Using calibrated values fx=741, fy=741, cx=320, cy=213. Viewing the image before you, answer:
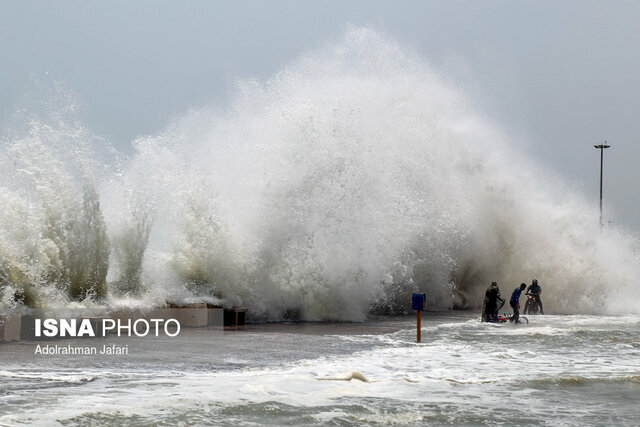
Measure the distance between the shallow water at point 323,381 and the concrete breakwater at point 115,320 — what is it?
61cm

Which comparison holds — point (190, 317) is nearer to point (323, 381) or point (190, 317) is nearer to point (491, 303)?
point (323, 381)

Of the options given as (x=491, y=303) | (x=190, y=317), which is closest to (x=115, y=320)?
(x=190, y=317)

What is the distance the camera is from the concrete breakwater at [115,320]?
11531 millimetres

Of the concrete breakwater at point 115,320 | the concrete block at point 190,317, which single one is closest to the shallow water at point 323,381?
the concrete breakwater at point 115,320

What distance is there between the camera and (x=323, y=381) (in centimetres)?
876

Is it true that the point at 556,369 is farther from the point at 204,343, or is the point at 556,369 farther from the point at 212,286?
the point at 212,286

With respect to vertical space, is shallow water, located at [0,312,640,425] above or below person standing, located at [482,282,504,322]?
below

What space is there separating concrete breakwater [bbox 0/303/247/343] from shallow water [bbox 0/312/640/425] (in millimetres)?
613

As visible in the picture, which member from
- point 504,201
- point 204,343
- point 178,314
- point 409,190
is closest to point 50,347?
point 204,343

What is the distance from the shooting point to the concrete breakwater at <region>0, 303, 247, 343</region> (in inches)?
454

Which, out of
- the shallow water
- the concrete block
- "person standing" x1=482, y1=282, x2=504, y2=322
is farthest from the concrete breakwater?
"person standing" x1=482, y1=282, x2=504, y2=322

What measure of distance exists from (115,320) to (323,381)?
238 inches

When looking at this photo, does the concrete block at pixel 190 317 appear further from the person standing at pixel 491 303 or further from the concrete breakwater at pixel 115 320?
the person standing at pixel 491 303

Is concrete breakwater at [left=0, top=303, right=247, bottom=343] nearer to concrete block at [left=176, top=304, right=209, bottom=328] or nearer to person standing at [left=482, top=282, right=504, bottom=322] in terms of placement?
concrete block at [left=176, top=304, right=209, bottom=328]
